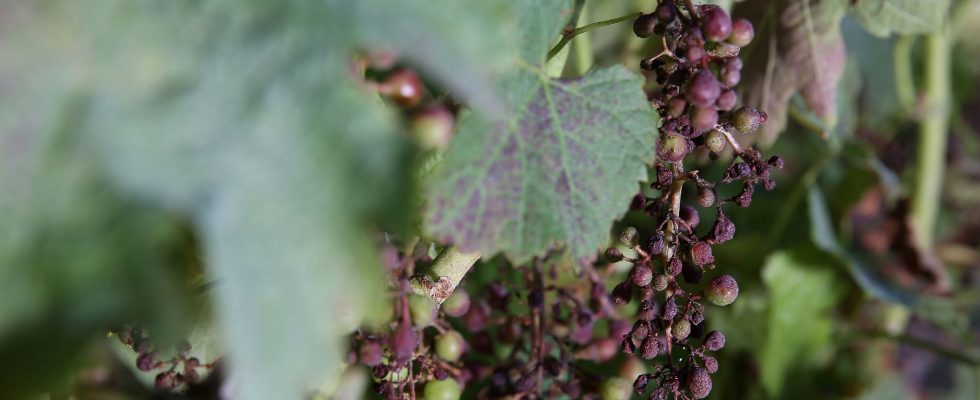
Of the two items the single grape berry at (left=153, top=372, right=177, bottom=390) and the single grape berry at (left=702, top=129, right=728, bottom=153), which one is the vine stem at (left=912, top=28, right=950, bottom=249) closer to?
the single grape berry at (left=702, top=129, right=728, bottom=153)

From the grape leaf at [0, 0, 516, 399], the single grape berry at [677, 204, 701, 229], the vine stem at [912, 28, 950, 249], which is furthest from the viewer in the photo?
the vine stem at [912, 28, 950, 249]

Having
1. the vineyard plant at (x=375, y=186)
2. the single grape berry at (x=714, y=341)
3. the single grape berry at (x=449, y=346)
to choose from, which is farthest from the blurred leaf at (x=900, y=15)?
the single grape berry at (x=449, y=346)

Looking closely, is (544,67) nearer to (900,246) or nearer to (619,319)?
(619,319)

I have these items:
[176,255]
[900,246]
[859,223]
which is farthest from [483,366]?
[859,223]

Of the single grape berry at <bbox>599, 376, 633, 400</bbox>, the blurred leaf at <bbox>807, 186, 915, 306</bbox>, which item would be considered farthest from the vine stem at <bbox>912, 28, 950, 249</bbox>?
the single grape berry at <bbox>599, 376, 633, 400</bbox>

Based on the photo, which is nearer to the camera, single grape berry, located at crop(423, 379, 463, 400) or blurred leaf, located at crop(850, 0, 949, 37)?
single grape berry, located at crop(423, 379, 463, 400)
